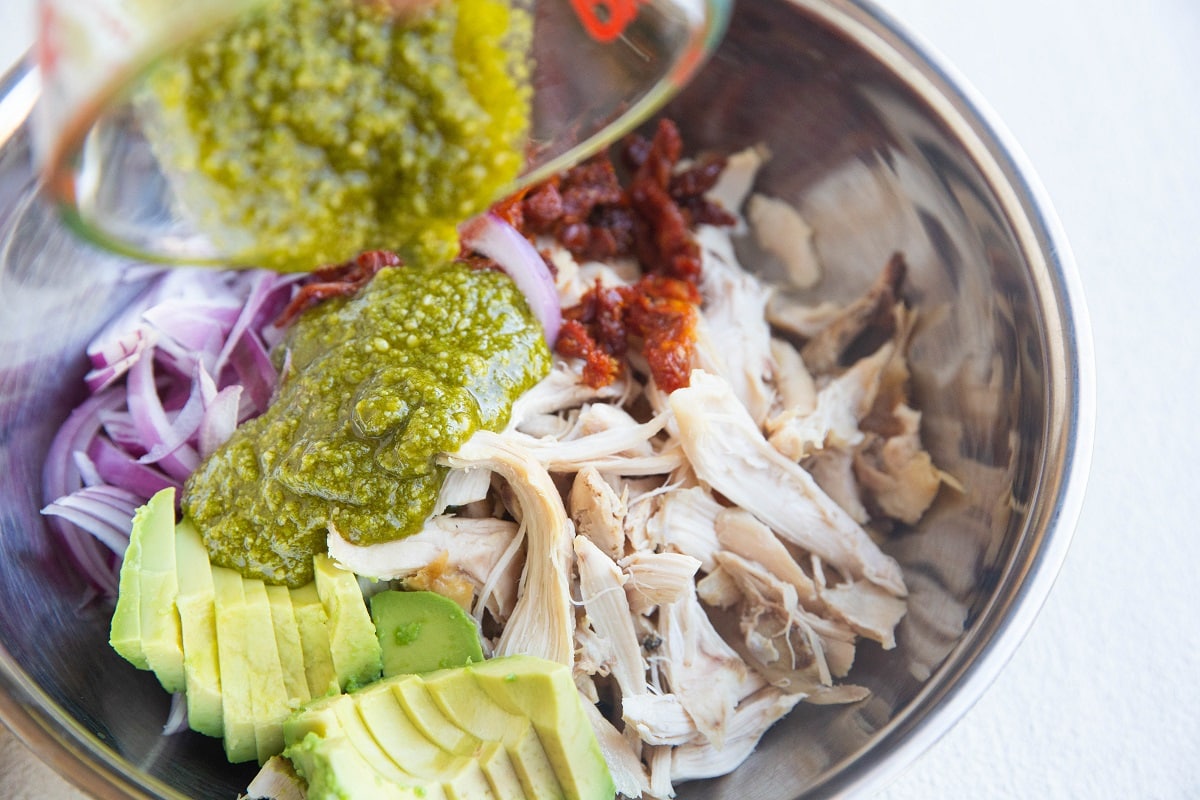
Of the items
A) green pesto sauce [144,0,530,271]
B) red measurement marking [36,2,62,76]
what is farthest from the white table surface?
red measurement marking [36,2,62,76]

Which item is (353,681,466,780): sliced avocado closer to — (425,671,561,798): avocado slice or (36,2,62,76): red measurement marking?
(425,671,561,798): avocado slice

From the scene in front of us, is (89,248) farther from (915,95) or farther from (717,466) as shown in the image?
(915,95)

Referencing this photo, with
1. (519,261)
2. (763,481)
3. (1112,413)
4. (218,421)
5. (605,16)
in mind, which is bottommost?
(218,421)

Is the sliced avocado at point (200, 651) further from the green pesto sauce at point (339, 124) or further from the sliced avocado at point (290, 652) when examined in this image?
the green pesto sauce at point (339, 124)

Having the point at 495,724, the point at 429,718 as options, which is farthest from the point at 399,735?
the point at 495,724

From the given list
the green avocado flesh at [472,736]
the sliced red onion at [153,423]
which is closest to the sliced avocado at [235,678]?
the green avocado flesh at [472,736]

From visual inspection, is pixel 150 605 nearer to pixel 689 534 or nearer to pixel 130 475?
pixel 130 475
